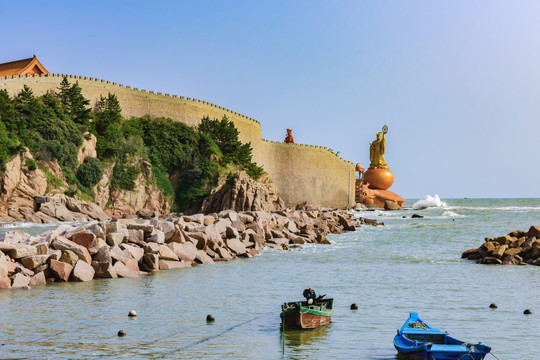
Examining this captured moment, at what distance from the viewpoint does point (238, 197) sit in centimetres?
4538

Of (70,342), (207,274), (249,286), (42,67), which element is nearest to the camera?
(70,342)

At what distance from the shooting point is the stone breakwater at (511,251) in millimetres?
17344

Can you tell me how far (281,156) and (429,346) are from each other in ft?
181

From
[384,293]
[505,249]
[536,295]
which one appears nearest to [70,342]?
[384,293]

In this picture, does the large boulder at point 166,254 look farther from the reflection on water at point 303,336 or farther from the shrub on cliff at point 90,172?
the shrub on cliff at point 90,172

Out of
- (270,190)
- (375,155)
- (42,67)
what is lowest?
(270,190)

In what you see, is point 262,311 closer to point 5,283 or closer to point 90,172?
point 5,283

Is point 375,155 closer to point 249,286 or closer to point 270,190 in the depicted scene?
point 270,190

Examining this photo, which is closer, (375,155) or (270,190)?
(270,190)

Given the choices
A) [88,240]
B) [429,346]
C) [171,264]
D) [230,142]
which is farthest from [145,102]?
[429,346]

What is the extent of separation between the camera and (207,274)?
48.5 ft

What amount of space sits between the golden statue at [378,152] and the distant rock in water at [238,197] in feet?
81.3

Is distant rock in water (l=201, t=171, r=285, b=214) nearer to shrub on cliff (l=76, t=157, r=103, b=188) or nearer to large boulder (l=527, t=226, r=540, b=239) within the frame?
shrub on cliff (l=76, t=157, r=103, b=188)

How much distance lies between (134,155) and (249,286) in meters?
35.8
